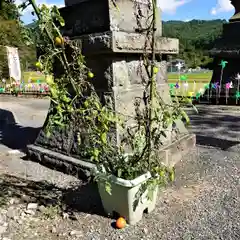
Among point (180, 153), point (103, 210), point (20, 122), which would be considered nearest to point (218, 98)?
point (180, 153)

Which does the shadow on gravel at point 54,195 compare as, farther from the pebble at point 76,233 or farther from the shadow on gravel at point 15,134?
the shadow on gravel at point 15,134

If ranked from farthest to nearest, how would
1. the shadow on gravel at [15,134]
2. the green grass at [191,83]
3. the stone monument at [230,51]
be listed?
the stone monument at [230,51] → the green grass at [191,83] → the shadow on gravel at [15,134]

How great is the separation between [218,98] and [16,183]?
663 cm

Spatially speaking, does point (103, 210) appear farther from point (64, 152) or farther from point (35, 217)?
point (64, 152)

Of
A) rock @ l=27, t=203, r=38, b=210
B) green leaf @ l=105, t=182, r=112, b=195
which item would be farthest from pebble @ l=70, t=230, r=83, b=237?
rock @ l=27, t=203, r=38, b=210

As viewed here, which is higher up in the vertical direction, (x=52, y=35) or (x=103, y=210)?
(x=52, y=35)

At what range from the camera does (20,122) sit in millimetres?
6926

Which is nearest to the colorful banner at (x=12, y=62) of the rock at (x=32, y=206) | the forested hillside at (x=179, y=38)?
the forested hillside at (x=179, y=38)

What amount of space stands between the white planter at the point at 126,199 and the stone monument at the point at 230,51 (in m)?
6.52

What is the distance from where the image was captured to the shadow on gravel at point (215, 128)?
14.3 ft

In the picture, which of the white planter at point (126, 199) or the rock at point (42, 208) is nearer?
the white planter at point (126, 199)

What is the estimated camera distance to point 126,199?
2.21 metres

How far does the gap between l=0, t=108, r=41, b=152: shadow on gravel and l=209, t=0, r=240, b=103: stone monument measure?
18.6ft

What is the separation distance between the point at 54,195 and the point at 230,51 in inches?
280
